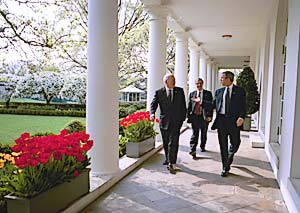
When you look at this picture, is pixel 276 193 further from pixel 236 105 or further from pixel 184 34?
pixel 184 34

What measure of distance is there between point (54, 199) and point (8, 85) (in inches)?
440

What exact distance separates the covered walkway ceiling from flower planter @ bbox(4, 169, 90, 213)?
4.51 m

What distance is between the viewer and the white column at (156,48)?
22.8 ft

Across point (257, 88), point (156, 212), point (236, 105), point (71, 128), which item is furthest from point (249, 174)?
point (257, 88)

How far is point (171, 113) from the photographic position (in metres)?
5.00

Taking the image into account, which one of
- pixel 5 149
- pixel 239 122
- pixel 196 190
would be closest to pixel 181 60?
pixel 239 122

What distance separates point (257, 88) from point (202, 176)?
224 inches

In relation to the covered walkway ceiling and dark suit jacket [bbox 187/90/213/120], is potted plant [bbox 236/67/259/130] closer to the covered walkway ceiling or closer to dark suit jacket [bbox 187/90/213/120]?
the covered walkway ceiling

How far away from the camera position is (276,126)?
19.6 ft

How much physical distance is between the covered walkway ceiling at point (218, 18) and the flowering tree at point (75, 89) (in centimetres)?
555

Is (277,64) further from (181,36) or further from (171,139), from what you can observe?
(181,36)

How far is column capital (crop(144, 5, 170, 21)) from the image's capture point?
685 centimetres

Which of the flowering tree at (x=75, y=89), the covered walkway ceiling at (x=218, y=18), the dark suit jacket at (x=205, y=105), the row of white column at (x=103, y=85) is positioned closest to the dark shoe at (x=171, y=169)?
the row of white column at (x=103, y=85)

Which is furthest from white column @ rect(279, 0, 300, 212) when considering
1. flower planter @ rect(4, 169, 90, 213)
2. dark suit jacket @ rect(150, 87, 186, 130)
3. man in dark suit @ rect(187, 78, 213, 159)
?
flower planter @ rect(4, 169, 90, 213)
